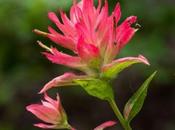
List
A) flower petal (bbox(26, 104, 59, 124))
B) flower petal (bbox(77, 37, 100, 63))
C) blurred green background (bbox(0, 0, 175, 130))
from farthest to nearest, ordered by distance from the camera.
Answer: blurred green background (bbox(0, 0, 175, 130))
flower petal (bbox(26, 104, 59, 124))
flower petal (bbox(77, 37, 100, 63))

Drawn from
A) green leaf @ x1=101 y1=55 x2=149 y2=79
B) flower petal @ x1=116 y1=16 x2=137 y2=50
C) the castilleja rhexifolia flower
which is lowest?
the castilleja rhexifolia flower

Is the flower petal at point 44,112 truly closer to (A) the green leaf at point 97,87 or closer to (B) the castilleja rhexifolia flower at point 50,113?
(B) the castilleja rhexifolia flower at point 50,113

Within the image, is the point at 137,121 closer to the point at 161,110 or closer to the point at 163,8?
the point at 161,110

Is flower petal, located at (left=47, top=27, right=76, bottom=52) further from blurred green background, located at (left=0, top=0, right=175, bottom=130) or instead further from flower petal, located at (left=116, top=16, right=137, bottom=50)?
blurred green background, located at (left=0, top=0, right=175, bottom=130)

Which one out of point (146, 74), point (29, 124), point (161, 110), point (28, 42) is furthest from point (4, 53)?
point (161, 110)

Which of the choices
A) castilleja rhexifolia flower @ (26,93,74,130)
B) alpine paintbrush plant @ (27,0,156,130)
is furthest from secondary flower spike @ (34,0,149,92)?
castilleja rhexifolia flower @ (26,93,74,130)

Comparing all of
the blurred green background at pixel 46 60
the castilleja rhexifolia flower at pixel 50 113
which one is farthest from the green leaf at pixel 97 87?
the blurred green background at pixel 46 60
